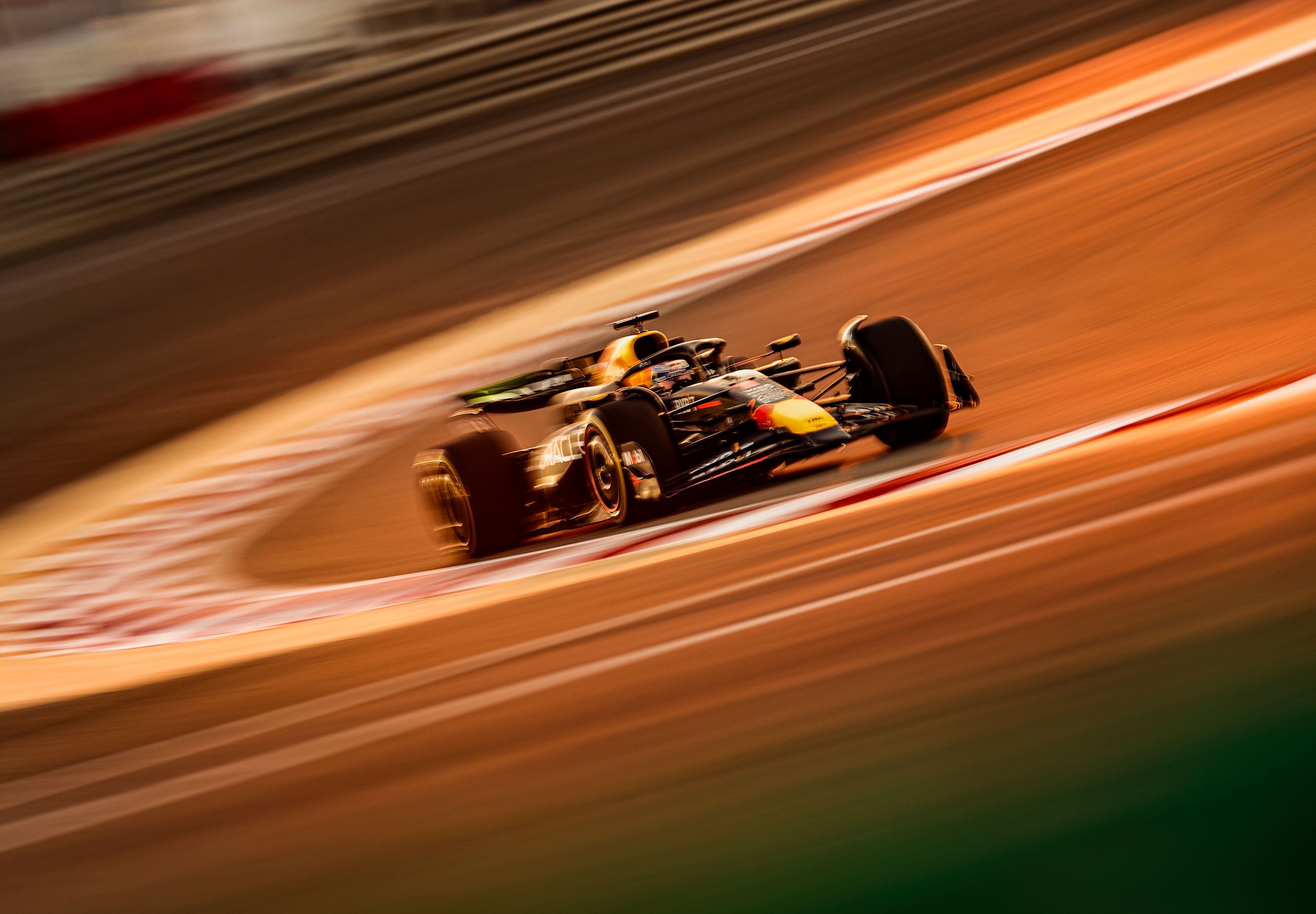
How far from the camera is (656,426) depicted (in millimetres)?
5621

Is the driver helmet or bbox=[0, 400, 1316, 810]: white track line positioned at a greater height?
the driver helmet

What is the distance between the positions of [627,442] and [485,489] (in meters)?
1.11

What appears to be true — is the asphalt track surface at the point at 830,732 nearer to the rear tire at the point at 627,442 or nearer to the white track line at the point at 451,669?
the white track line at the point at 451,669

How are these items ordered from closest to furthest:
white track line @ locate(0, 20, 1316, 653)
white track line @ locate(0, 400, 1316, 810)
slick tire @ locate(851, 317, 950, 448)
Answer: white track line @ locate(0, 400, 1316, 810) → slick tire @ locate(851, 317, 950, 448) → white track line @ locate(0, 20, 1316, 653)

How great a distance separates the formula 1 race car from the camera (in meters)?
5.60

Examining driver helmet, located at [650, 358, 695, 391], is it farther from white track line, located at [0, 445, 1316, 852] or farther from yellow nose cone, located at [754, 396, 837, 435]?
white track line, located at [0, 445, 1316, 852]

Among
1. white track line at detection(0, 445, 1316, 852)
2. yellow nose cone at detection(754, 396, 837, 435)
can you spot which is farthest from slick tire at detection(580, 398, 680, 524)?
white track line at detection(0, 445, 1316, 852)

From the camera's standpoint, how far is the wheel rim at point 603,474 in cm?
579

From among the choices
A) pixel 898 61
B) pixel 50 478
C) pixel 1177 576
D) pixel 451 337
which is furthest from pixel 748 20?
pixel 1177 576

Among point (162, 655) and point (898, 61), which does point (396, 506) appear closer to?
point (162, 655)

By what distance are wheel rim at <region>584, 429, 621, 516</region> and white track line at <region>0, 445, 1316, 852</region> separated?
72.3 inches

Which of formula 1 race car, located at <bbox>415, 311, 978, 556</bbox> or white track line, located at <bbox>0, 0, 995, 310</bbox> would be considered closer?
formula 1 race car, located at <bbox>415, 311, 978, 556</bbox>

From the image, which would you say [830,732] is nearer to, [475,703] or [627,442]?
[475,703]

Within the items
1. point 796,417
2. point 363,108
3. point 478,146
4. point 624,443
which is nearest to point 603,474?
point 624,443
